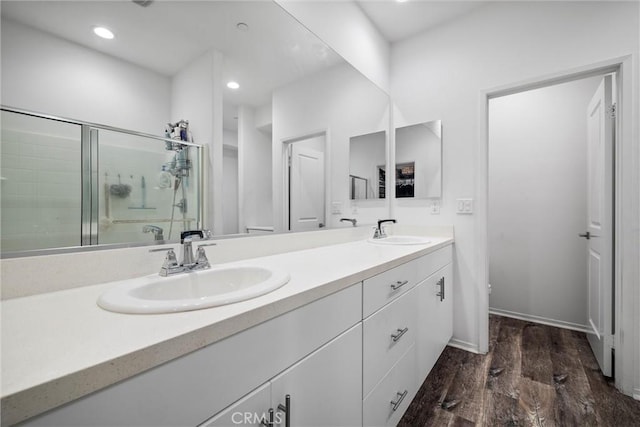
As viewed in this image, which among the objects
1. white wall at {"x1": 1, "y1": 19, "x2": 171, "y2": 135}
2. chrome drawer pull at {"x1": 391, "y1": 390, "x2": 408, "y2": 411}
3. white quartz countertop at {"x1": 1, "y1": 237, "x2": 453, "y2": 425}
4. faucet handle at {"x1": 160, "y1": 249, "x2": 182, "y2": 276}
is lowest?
chrome drawer pull at {"x1": 391, "y1": 390, "x2": 408, "y2": 411}

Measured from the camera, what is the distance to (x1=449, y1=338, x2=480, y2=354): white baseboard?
2.02 meters

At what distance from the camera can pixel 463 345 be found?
2.07 m

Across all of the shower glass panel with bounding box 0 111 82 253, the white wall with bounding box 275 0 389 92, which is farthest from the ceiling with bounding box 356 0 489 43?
the shower glass panel with bounding box 0 111 82 253

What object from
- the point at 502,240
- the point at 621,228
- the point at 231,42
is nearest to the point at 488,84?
the point at 621,228

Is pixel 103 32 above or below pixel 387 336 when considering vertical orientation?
above

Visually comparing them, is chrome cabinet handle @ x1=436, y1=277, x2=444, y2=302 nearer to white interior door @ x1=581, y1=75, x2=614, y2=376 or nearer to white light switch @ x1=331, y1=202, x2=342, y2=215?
white light switch @ x1=331, y1=202, x2=342, y2=215

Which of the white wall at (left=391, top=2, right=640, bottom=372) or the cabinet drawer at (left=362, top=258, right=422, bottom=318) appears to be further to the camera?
the white wall at (left=391, top=2, right=640, bottom=372)

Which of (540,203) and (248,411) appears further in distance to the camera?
(540,203)

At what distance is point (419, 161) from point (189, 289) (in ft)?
6.44

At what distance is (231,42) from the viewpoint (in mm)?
1229

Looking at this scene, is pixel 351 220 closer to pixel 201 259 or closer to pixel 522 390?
pixel 201 259

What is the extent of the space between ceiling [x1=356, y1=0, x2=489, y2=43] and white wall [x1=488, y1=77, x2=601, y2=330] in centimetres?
102

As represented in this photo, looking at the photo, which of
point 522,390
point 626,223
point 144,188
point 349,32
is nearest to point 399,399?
point 522,390

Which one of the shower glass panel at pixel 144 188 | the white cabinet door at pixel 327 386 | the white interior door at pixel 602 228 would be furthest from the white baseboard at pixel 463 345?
the shower glass panel at pixel 144 188
